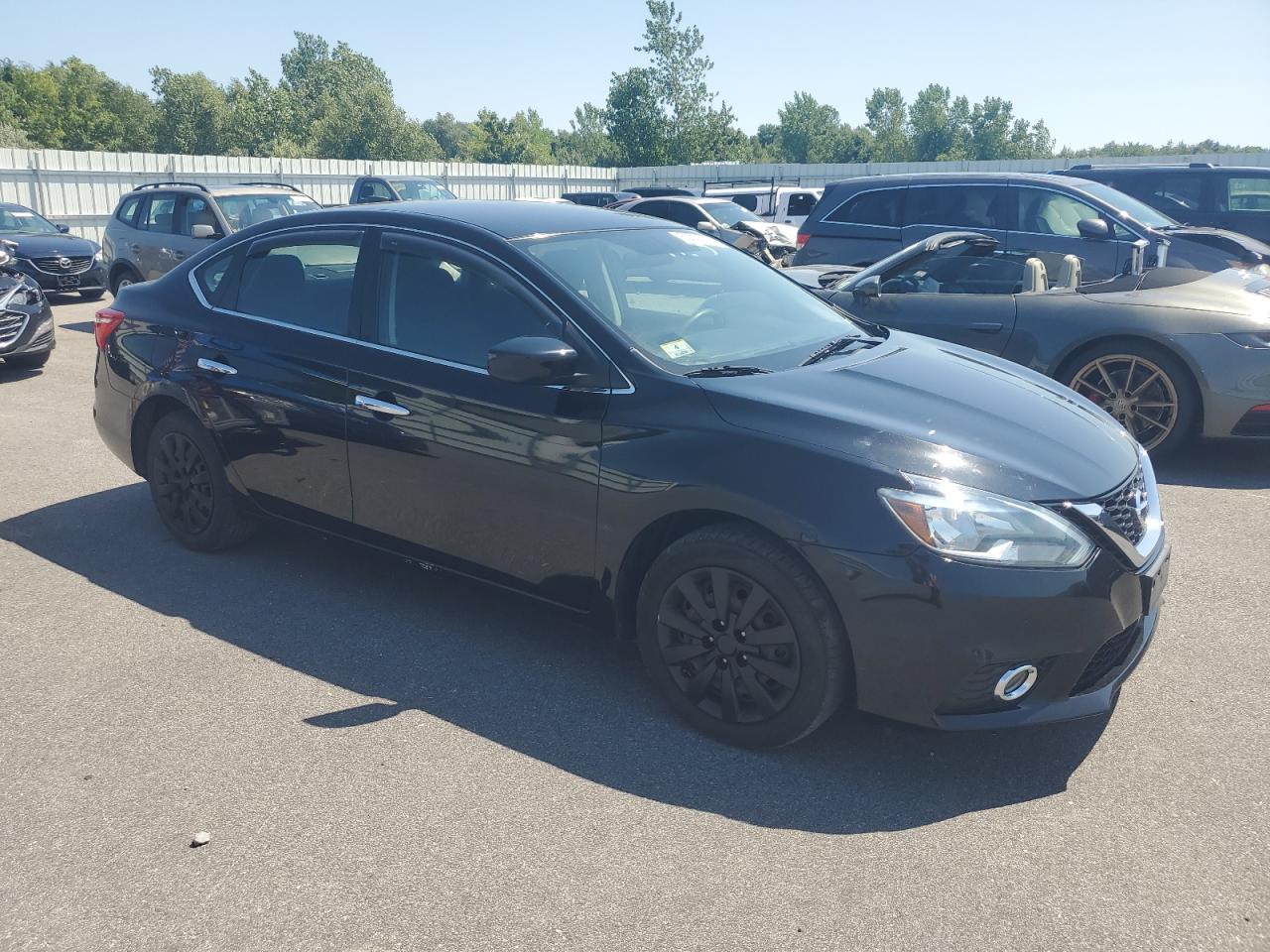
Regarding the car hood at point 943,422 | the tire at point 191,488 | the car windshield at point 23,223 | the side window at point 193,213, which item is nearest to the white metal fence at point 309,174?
the car windshield at point 23,223

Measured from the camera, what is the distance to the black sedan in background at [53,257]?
14789 millimetres

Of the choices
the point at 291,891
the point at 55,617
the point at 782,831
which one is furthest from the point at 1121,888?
the point at 55,617

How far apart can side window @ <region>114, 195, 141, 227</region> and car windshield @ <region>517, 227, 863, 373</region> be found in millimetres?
11004

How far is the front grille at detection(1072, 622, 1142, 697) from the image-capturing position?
3.25 meters

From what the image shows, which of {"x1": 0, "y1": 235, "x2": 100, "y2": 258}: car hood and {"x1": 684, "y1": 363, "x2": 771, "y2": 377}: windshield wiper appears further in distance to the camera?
{"x1": 0, "y1": 235, "x2": 100, "y2": 258}: car hood

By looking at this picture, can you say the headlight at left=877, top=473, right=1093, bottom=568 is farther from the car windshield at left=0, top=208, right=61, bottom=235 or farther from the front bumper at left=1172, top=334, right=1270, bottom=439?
the car windshield at left=0, top=208, right=61, bottom=235

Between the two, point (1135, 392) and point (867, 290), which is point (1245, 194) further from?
point (867, 290)

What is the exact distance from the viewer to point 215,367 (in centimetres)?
495

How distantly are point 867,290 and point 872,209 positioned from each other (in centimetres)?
361

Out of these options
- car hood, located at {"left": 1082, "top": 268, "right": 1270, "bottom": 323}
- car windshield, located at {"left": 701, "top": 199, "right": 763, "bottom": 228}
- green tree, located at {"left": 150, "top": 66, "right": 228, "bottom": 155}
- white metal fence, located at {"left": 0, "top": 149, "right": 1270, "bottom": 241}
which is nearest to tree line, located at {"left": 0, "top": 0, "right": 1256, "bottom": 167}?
green tree, located at {"left": 150, "top": 66, "right": 228, "bottom": 155}

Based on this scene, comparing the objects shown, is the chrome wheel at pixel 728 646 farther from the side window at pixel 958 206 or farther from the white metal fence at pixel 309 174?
the white metal fence at pixel 309 174

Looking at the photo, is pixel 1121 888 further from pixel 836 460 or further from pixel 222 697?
pixel 222 697

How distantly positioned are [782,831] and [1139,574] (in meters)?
1.35

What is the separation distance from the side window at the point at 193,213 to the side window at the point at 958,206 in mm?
8118
